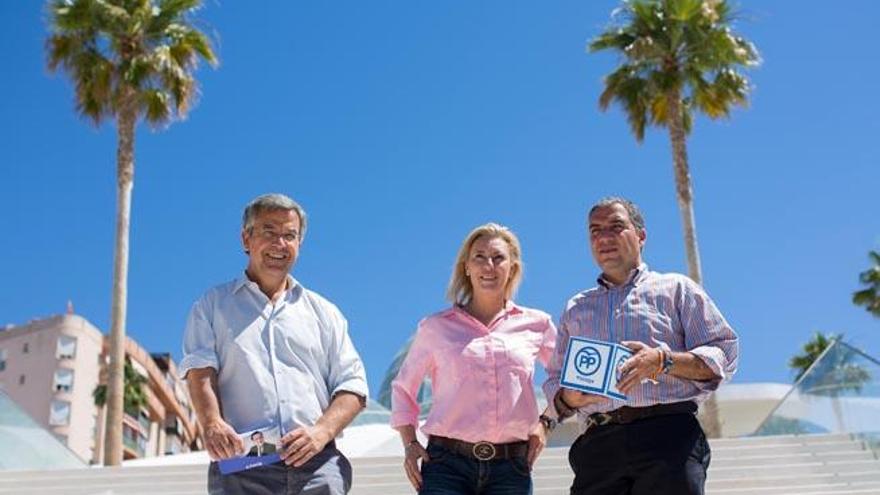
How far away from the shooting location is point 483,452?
367cm

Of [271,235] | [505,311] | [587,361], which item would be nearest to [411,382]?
[505,311]

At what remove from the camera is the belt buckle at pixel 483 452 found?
366 cm

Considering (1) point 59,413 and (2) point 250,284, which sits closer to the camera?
(2) point 250,284

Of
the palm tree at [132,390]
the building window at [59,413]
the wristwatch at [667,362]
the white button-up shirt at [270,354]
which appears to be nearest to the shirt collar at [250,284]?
the white button-up shirt at [270,354]

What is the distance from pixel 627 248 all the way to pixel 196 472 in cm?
687

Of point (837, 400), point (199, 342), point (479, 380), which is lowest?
point (479, 380)

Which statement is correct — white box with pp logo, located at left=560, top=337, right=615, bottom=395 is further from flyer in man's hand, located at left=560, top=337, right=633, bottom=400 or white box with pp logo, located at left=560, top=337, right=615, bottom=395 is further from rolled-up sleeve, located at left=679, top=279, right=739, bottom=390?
rolled-up sleeve, located at left=679, top=279, right=739, bottom=390

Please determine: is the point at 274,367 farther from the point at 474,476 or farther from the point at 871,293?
the point at 871,293

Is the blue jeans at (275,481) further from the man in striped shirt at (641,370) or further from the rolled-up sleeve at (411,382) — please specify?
the man in striped shirt at (641,370)

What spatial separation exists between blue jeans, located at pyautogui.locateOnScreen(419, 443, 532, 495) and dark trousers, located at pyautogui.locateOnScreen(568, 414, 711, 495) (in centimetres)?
27

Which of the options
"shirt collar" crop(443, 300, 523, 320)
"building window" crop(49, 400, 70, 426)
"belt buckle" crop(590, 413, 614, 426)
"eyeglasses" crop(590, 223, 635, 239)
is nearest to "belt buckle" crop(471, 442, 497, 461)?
"belt buckle" crop(590, 413, 614, 426)

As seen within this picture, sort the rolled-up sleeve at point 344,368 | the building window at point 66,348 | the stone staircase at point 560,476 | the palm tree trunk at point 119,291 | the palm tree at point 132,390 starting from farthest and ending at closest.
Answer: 1. the building window at point 66,348
2. the palm tree at point 132,390
3. the palm tree trunk at point 119,291
4. the stone staircase at point 560,476
5. the rolled-up sleeve at point 344,368

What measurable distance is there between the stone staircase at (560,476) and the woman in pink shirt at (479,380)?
4.93 metres

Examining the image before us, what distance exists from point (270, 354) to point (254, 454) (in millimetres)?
385
